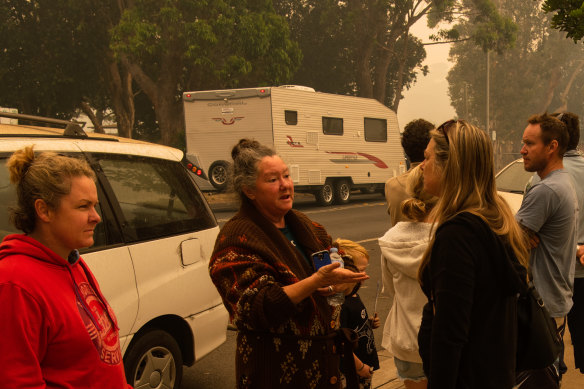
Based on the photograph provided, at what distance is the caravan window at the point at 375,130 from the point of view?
2227 centimetres

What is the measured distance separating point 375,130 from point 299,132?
152 inches

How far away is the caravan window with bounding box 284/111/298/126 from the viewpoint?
1939 cm

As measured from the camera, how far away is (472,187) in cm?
229

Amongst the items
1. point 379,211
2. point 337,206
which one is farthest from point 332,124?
point 379,211

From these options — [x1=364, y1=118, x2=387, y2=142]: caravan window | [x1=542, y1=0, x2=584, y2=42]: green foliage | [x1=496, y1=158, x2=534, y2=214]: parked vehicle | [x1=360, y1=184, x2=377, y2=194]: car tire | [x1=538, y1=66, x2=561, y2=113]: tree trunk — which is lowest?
[x1=360, y1=184, x2=377, y2=194]: car tire

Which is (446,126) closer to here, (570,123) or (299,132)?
(570,123)

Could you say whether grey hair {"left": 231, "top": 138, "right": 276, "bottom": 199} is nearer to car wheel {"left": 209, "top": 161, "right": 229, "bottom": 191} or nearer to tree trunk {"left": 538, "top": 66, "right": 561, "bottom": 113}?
car wheel {"left": 209, "top": 161, "right": 229, "bottom": 191}

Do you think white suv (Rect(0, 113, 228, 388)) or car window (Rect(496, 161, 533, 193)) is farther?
car window (Rect(496, 161, 533, 193))

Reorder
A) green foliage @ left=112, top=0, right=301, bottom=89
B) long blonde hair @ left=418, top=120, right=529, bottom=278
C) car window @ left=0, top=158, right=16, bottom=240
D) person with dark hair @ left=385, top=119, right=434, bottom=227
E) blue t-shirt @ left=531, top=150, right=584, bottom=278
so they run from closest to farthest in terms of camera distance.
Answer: long blonde hair @ left=418, top=120, right=529, bottom=278 → car window @ left=0, top=158, right=16, bottom=240 → person with dark hair @ left=385, top=119, right=434, bottom=227 → blue t-shirt @ left=531, top=150, right=584, bottom=278 → green foliage @ left=112, top=0, right=301, bottom=89

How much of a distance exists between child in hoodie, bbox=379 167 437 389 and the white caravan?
1487cm

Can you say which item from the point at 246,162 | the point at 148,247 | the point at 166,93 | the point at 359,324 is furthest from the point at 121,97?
the point at 246,162

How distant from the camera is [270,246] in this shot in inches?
101

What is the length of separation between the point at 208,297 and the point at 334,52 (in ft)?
107

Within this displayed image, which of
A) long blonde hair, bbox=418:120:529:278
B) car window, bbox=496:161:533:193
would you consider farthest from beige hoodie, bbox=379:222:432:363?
car window, bbox=496:161:533:193
